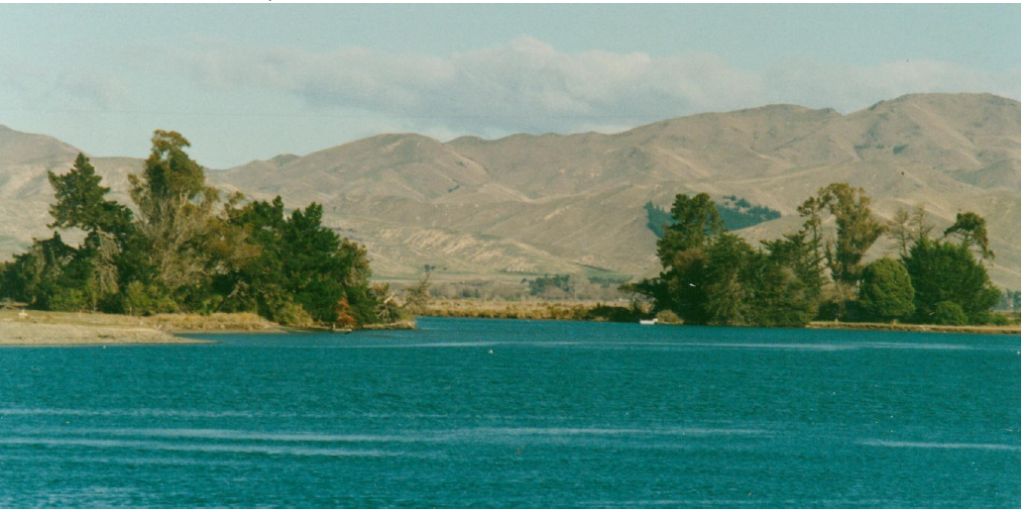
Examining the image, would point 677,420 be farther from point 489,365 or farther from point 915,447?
point 489,365

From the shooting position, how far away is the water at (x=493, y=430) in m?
47.9

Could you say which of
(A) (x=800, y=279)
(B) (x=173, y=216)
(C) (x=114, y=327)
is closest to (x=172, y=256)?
(B) (x=173, y=216)

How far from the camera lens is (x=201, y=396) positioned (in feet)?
254

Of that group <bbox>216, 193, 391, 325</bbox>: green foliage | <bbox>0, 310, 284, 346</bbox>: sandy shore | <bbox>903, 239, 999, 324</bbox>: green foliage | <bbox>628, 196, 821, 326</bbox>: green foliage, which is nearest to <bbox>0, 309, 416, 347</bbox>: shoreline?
<bbox>0, 310, 284, 346</bbox>: sandy shore

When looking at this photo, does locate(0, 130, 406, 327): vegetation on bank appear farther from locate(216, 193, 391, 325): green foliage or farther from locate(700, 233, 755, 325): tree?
locate(700, 233, 755, 325): tree

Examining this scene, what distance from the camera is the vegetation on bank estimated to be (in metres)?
142

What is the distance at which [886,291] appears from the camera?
194250mm

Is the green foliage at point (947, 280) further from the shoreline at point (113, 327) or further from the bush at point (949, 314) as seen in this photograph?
the shoreline at point (113, 327)

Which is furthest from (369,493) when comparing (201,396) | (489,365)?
(489,365)

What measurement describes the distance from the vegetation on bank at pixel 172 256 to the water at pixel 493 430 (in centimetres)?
2462

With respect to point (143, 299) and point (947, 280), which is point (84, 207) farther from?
point (947, 280)

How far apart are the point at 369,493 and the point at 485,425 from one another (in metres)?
20.1

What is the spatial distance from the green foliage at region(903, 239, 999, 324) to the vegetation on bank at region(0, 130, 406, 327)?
7927cm

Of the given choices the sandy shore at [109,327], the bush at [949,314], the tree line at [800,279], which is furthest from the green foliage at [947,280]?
the sandy shore at [109,327]
